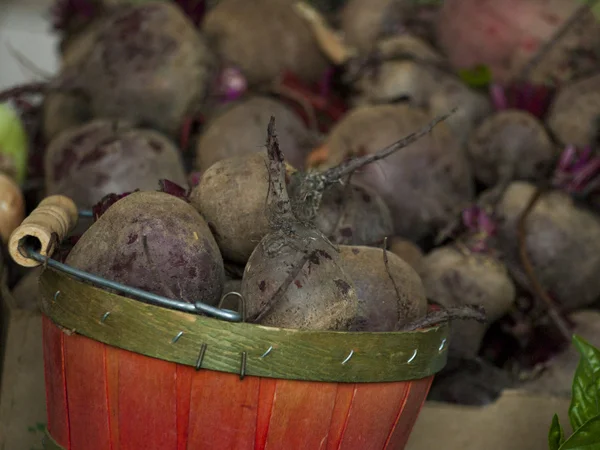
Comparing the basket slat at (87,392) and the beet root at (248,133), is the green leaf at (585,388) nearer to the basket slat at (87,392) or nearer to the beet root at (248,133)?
the basket slat at (87,392)

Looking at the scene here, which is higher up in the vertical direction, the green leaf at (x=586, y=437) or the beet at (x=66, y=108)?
the green leaf at (x=586, y=437)

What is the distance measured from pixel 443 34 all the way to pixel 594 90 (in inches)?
31.0

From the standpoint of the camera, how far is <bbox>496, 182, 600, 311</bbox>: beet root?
8.11 feet

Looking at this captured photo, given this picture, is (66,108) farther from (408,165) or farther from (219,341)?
(219,341)

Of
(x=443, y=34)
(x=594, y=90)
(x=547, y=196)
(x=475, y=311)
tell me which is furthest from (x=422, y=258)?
(x=443, y=34)

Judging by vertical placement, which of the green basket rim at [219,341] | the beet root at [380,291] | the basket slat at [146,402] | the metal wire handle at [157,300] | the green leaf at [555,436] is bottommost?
the green leaf at [555,436]

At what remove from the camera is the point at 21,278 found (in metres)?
2.38

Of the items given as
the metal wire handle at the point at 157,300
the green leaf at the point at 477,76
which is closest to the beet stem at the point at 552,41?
the green leaf at the point at 477,76

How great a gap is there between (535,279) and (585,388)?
0.88 metres

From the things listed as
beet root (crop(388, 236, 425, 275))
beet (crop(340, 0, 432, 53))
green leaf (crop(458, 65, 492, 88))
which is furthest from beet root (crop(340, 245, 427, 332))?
beet (crop(340, 0, 432, 53))

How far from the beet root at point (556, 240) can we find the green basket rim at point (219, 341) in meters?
1.29

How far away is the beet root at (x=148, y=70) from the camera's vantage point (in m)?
2.70

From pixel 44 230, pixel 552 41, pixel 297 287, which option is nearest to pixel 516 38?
pixel 552 41

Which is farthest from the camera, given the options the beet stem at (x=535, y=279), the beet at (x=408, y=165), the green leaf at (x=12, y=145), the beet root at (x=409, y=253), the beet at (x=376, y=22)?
the beet at (x=376, y=22)
